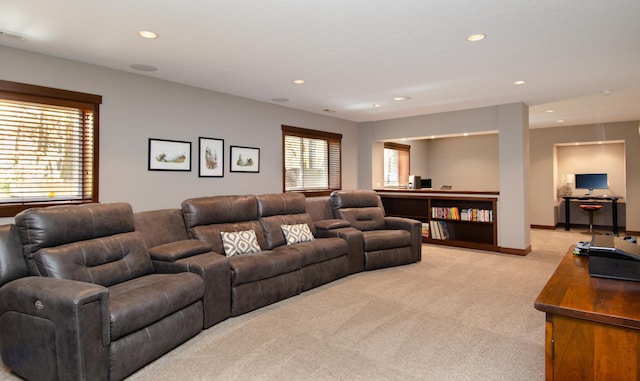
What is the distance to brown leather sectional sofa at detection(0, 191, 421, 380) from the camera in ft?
7.04

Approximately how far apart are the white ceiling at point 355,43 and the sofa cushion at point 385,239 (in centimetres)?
199

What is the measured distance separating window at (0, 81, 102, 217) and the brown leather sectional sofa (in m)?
0.96

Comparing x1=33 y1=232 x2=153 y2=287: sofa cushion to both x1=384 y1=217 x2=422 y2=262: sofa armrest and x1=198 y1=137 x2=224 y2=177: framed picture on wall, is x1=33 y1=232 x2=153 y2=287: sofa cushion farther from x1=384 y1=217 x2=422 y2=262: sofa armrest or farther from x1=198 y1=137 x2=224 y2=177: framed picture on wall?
x1=384 y1=217 x2=422 y2=262: sofa armrest

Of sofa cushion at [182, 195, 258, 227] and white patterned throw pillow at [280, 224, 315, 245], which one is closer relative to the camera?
sofa cushion at [182, 195, 258, 227]

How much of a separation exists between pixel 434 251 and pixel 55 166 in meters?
5.43

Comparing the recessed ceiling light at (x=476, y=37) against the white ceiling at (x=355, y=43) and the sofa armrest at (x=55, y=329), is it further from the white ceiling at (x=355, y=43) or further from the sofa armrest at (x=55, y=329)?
the sofa armrest at (x=55, y=329)

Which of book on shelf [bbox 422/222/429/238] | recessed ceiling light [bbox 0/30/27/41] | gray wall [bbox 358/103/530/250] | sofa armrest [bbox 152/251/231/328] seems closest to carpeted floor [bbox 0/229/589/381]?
sofa armrest [bbox 152/251/231/328]

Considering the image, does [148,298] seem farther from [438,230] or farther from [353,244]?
[438,230]

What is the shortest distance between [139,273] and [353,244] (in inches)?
102

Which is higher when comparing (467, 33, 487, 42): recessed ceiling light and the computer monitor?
(467, 33, 487, 42): recessed ceiling light

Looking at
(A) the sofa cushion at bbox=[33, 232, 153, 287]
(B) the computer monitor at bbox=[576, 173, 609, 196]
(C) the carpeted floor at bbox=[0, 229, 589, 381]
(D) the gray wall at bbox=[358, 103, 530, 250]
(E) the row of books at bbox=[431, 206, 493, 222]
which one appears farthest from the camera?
(B) the computer monitor at bbox=[576, 173, 609, 196]

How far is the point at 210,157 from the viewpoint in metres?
5.04

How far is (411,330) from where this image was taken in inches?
119

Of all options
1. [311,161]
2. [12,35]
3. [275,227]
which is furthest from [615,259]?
[311,161]
